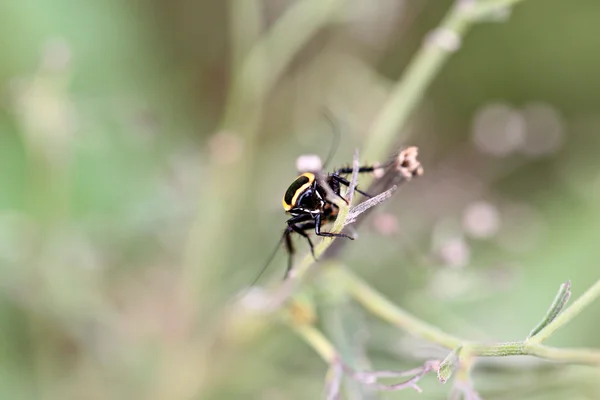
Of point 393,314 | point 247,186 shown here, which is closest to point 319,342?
point 393,314

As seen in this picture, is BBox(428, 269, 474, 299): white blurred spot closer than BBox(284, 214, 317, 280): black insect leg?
No

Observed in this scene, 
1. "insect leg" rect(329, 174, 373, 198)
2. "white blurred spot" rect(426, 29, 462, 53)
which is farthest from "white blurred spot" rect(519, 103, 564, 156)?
"insect leg" rect(329, 174, 373, 198)

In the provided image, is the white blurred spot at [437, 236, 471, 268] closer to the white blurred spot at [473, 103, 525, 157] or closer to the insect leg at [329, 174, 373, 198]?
the insect leg at [329, 174, 373, 198]

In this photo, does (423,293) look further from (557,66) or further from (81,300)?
(557,66)

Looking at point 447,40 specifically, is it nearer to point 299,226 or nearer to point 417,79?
point 417,79

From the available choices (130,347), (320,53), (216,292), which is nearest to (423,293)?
(216,292)

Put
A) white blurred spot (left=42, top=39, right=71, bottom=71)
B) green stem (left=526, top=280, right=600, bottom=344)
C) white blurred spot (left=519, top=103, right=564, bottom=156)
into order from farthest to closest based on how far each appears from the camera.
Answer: white blurred spot (left=519, top=103, right=564, bottom=156)
white blurred spot (left=42, top=39, right=71, bottom=71)
green stem (left=526, top=280, right=600, bottom=344)
